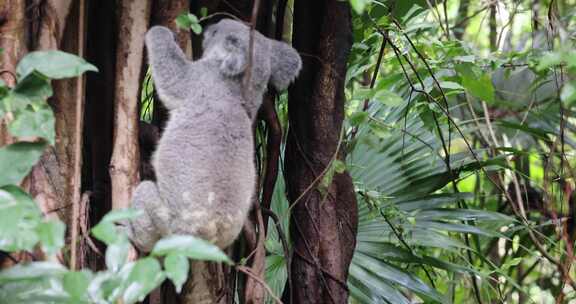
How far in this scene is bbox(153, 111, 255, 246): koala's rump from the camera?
2682 millimetres

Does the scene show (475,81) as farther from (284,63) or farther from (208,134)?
(208,134)

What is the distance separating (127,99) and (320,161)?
1009 millimetres

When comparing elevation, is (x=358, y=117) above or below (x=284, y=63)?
below

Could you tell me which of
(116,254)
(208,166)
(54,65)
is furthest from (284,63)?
(116,254)

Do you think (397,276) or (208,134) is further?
(397,276)

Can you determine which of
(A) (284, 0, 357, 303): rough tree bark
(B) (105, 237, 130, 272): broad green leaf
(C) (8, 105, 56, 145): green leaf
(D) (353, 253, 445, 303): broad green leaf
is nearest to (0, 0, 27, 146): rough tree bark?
(C) (8, 105, 56, 145): green leaf

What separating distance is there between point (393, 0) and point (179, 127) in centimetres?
145

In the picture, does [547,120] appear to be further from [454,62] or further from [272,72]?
[272,72]

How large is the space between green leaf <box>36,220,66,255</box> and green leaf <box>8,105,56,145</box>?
14.8 inches

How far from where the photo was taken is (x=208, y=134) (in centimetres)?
286

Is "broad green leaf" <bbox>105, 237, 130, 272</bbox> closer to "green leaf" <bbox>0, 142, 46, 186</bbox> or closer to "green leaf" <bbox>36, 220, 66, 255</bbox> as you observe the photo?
"green leaf" <bbox>36, 220, 66, 255</bbox>

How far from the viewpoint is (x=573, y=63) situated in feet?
6.61

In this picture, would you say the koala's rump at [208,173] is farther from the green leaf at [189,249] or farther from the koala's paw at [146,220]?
the green leaf at [189,249]

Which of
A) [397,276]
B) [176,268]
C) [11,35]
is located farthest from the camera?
[397,276]
